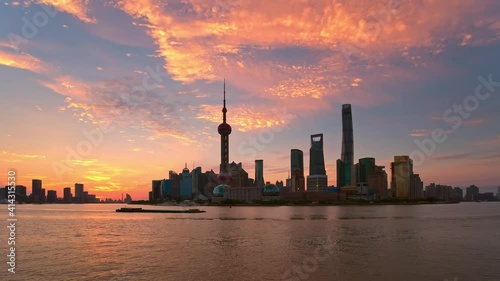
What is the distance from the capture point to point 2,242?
262ft

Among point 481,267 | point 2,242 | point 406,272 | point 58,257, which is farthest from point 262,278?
point 2,242

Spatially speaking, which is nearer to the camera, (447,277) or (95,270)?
(447,277)

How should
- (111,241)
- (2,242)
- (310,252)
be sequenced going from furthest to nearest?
(111,241) → (2,242) → (310,252)

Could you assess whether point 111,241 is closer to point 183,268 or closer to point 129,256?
point 129,256

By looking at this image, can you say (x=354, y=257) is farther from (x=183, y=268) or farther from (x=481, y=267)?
(x=183, y=268)

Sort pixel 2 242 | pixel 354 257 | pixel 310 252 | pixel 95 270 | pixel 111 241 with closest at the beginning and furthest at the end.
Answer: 1. pixel 95 270
2. pixel 354 257
3. pixel 310 252
4. pixel 2 242
5. pixel 111 241

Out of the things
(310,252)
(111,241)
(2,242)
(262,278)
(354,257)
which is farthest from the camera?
(111,241)

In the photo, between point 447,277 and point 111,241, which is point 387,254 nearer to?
point 447,277

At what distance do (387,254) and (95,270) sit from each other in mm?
43812

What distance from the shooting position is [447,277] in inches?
1813

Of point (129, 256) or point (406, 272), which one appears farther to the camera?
point (129, 256)

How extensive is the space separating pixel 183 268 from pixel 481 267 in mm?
40016

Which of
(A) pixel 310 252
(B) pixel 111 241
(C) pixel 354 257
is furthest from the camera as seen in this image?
(B) pixel 111 241

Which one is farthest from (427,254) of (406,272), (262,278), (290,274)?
(262,278)
